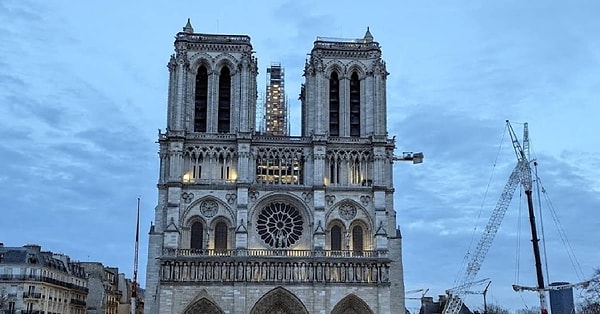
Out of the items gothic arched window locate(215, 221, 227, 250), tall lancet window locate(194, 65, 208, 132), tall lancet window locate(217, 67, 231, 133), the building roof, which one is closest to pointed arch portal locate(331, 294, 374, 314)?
gothic arched window locate(215, 221, 227, 250)

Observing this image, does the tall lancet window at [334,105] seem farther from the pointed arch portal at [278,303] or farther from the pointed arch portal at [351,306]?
the pointed arch portal at [278,303]

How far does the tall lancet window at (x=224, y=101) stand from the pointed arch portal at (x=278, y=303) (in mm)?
14901

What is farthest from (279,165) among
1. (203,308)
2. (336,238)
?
(203,308)

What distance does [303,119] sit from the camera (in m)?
73.2

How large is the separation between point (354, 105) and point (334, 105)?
1.79m

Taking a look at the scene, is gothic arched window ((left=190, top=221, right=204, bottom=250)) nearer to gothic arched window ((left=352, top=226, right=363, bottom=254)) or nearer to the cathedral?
the cathedral

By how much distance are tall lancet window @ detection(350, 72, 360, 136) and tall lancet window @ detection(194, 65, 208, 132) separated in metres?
13.0

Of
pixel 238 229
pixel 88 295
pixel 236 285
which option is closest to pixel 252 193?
pixel 238 229

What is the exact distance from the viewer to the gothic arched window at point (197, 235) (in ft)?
212

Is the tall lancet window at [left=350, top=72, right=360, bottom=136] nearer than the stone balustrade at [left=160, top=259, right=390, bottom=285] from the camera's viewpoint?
No

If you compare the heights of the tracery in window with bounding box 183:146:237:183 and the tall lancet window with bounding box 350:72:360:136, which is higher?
the tall lancet window with bounding box 350:72:360:136

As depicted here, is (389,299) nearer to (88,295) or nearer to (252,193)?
(252,193)

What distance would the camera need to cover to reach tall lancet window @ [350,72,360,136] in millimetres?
69375

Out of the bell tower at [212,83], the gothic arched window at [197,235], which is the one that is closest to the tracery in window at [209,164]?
the bell tower at [212,83]
